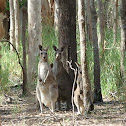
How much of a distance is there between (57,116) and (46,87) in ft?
3.08

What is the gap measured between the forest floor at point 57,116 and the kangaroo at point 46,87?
211 mm

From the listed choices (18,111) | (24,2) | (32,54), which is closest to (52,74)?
(18,111)

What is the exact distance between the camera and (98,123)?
555cm

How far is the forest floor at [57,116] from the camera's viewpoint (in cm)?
561

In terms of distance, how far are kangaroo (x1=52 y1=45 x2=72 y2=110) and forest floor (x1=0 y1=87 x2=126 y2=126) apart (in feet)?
1.39

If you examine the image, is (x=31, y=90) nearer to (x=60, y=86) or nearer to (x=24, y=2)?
(x=60, y=86)

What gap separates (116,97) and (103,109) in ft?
4.02

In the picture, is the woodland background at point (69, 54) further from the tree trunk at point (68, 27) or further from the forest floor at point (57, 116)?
the forest floor at point (57, 116)

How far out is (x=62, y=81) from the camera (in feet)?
23.6

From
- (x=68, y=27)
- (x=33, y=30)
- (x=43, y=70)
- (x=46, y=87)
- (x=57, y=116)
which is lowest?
(x=57, y=116)

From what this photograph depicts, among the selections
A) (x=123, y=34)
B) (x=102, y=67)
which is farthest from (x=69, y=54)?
(x=102, y=67)

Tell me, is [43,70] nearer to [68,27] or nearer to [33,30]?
[68,27]

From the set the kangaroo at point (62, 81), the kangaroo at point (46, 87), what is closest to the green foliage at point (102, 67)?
the kangaroo at point (62, 81)

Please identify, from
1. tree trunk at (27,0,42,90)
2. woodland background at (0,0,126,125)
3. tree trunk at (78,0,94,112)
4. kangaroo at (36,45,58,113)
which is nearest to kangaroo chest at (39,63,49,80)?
kangaroo at (36,45,58,113)
